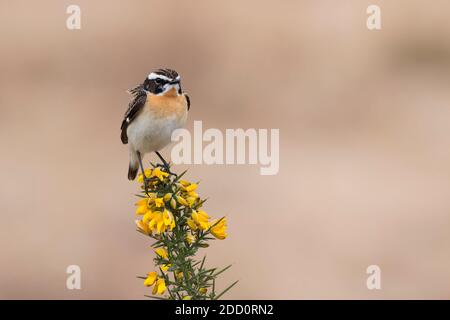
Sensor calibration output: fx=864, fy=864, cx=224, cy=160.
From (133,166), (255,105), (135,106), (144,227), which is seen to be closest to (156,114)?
(135,106)

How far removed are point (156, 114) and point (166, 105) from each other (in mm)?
111

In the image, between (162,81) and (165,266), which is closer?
(165,266)

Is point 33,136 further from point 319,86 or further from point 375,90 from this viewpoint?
point 375,90

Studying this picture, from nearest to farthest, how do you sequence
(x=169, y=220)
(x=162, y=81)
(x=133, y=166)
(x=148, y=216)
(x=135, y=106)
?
(x=169, y=220) → (x=148, y=216) → (x=162, y=81) → (x=135, y=106) → (x=133, y=166)

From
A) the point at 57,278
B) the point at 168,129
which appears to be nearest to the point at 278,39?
the point at 57,278

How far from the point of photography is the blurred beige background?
13.9 meters

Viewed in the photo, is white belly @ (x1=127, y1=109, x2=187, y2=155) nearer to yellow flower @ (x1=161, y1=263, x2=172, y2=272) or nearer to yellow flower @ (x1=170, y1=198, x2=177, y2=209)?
yellow flower @ (x1=170, y1=198, x2=177, y2=209)

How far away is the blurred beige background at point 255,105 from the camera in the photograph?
13.9 m

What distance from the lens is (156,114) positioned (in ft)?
23.1

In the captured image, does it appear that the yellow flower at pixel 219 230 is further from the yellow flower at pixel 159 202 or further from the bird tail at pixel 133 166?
the bird tail at pixel 133 166

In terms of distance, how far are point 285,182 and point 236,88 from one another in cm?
280

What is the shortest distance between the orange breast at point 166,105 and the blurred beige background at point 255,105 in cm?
627

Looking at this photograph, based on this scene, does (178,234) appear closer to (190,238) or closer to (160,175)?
(190,238)

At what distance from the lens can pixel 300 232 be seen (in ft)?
43.7
